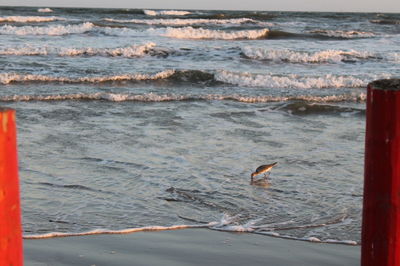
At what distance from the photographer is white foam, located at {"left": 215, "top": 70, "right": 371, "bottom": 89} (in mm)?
13188

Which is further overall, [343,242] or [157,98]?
[157,98]

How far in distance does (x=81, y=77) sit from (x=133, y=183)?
7439 millimetres

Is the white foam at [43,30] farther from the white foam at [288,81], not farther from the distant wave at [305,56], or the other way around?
the white foam at [288,81]

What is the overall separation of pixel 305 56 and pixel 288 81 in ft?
13.6

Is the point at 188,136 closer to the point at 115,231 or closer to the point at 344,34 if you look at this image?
the point at 115,231

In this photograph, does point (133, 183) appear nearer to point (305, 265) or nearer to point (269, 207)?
point (269, 207)

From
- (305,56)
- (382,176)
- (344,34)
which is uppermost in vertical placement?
(382,176)

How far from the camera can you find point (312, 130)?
29.4ft

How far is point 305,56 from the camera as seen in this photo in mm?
17406

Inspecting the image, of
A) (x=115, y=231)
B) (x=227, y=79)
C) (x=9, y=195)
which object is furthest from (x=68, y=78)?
(x=9, y=195)

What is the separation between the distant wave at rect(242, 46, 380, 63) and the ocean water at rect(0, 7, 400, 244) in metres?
0.03

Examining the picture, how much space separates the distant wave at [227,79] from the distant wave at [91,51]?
3.75 m

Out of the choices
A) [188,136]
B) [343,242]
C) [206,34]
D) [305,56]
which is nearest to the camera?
[343,242]

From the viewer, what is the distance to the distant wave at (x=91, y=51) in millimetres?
16891
